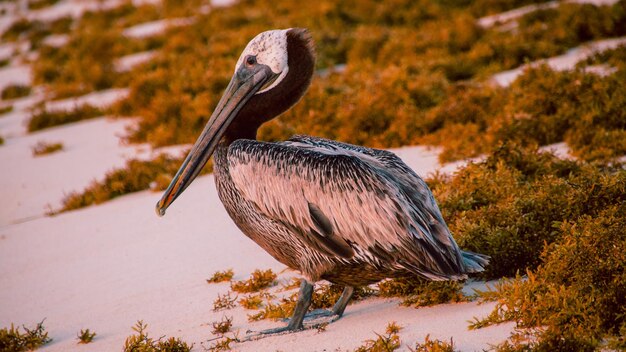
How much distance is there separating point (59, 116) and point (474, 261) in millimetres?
8093

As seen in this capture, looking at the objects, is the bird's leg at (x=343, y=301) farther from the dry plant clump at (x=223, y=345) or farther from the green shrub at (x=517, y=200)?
the green shrub at (x=517, y=200)

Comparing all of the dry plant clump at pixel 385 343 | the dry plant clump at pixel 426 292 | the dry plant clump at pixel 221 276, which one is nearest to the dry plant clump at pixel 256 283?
the dry plant clump at pixel 221 276

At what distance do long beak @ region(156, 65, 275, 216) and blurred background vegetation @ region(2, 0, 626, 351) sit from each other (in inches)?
63.3

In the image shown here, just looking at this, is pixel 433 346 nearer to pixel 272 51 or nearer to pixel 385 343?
pixel 385 343

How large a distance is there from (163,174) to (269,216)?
3363mm

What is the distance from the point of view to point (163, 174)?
7496 mm

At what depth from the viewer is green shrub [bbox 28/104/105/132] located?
10.7m

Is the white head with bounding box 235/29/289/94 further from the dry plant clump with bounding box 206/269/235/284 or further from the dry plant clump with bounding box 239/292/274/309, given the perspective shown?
the dry plant clump with bounding box 239/292/274/309

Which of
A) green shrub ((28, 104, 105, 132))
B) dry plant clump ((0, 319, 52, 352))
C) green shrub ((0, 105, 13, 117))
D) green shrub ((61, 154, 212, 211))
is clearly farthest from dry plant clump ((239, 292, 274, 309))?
green shrub ((0, 105, 13, 117))

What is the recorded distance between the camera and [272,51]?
16.2ft

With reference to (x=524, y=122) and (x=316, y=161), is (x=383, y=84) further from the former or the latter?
(x=316, y=161)

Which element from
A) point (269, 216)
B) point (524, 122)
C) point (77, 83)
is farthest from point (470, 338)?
point (77, 83)

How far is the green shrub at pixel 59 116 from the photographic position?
10711mm

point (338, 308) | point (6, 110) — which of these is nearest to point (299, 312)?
point (338, 308)
